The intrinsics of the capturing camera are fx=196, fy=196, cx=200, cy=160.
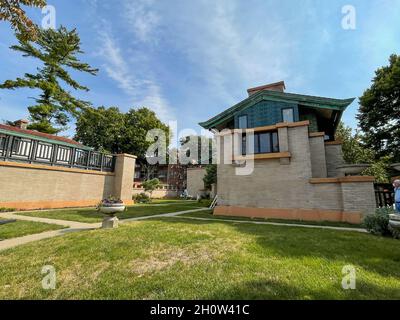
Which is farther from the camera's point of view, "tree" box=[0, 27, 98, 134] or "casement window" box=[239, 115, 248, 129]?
"tree" box=[0, 27, 98, 134]

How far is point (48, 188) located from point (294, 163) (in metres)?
15.4

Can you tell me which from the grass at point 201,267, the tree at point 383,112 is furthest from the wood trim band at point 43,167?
the tree at point 383,112

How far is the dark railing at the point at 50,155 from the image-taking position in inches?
472

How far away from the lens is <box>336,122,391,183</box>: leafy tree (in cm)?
2159

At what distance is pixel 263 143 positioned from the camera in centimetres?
1251

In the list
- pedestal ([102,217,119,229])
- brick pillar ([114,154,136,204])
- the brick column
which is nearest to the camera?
pedestal ([102,217,119,229])

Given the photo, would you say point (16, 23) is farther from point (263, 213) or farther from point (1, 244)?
point (263, 213)

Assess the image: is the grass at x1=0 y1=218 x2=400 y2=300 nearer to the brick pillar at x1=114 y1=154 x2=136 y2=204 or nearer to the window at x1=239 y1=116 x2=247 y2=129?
the window at x1=239 y1=116 x2=247 y2=129

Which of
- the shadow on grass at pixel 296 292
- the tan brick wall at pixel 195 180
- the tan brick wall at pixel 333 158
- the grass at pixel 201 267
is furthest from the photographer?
the tan brick wall at pixel 195 180

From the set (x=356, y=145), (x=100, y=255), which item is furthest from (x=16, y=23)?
(x=356, y=145)

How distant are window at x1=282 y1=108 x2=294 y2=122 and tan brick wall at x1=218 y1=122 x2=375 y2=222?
1715mm

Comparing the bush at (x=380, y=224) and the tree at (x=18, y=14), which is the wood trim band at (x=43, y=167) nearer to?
the tree at (x=18, y=14)

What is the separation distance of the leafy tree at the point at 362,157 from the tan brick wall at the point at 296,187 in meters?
14.1

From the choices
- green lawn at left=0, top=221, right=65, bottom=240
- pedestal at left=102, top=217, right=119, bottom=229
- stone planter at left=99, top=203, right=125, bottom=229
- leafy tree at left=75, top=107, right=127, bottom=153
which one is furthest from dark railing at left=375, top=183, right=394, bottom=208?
leafy tree at left=75, top=107, right=127, bottom=153
